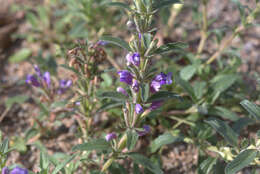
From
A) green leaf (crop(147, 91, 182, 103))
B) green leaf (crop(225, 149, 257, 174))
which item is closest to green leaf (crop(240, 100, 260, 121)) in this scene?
green leaf (crop(225, 149, 257, 174))

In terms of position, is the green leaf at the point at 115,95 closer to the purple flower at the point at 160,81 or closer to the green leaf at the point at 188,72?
the purple flower at the point at 160,81

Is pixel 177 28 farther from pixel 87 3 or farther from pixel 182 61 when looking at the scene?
pixel 87 3

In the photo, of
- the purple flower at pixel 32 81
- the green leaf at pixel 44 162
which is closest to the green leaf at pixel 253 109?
the green leaf at pixel 44 162

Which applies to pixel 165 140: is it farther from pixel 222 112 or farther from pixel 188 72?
pixel 188 72

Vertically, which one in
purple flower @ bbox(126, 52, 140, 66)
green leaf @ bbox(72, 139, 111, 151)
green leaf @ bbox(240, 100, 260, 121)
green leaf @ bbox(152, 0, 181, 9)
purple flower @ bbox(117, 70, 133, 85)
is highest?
green leaf @ bbox(152, 0, 181, 9)

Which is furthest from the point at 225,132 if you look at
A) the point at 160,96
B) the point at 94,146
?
the point at 94,146

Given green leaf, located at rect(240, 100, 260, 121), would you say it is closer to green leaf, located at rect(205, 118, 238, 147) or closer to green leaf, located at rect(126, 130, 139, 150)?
green leaf, located at rect(205, 118, 238, 147)
